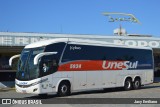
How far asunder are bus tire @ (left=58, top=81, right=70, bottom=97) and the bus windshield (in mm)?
1909

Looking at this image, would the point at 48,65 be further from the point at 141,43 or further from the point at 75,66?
the point at 141,43

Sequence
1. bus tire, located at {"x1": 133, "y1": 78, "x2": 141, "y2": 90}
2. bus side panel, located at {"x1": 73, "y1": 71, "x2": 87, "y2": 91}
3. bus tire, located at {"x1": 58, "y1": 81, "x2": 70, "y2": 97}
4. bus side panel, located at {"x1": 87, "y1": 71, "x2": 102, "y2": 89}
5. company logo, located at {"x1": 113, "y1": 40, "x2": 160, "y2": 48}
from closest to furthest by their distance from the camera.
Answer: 1. bus tire, located at {"x1": 58, "y1": 81, "x2": 70, "y2": 97}
2. bus side panel, located at {"x1": 73, "y1": 71, "x2": 87, "y2": 91}
3. bus side panel, located at {"x1": 87, "y1": 71, "x2": 102, "y2": 89}
4. bus tire, located at {"x1": 133, "y1": 78, "x2": 141, "y2": 90}
5. company logo, located at {"x1": 113, "y1": 40, "x2": 160, "y2": 48}

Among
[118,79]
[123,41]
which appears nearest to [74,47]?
[118,79]

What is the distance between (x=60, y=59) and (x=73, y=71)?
139cm

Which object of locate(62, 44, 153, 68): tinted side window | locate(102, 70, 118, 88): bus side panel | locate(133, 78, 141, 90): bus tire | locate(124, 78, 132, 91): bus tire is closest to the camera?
locate(62, 44, 153, 68): tinted side window

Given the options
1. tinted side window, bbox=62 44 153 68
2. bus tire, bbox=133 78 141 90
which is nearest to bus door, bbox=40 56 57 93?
tinted side window, bbox=62 44 153 68

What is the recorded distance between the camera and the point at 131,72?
84.8 ft

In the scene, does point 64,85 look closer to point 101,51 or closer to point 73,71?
point 73,71

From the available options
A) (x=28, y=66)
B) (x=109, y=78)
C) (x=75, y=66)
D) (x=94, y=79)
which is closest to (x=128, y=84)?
(x=109, y=78)

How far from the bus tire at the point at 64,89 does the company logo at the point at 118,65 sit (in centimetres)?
357

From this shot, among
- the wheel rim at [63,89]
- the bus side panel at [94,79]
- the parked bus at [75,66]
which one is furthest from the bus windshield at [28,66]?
the bus side panel at [94,79]

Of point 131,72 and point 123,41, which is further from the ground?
point 123,41

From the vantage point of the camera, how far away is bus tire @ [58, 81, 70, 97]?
20188 mm

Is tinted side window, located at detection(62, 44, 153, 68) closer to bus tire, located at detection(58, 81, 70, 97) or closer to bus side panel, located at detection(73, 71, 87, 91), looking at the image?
bus side panel, located at detection(73, 71, 87, 91)
